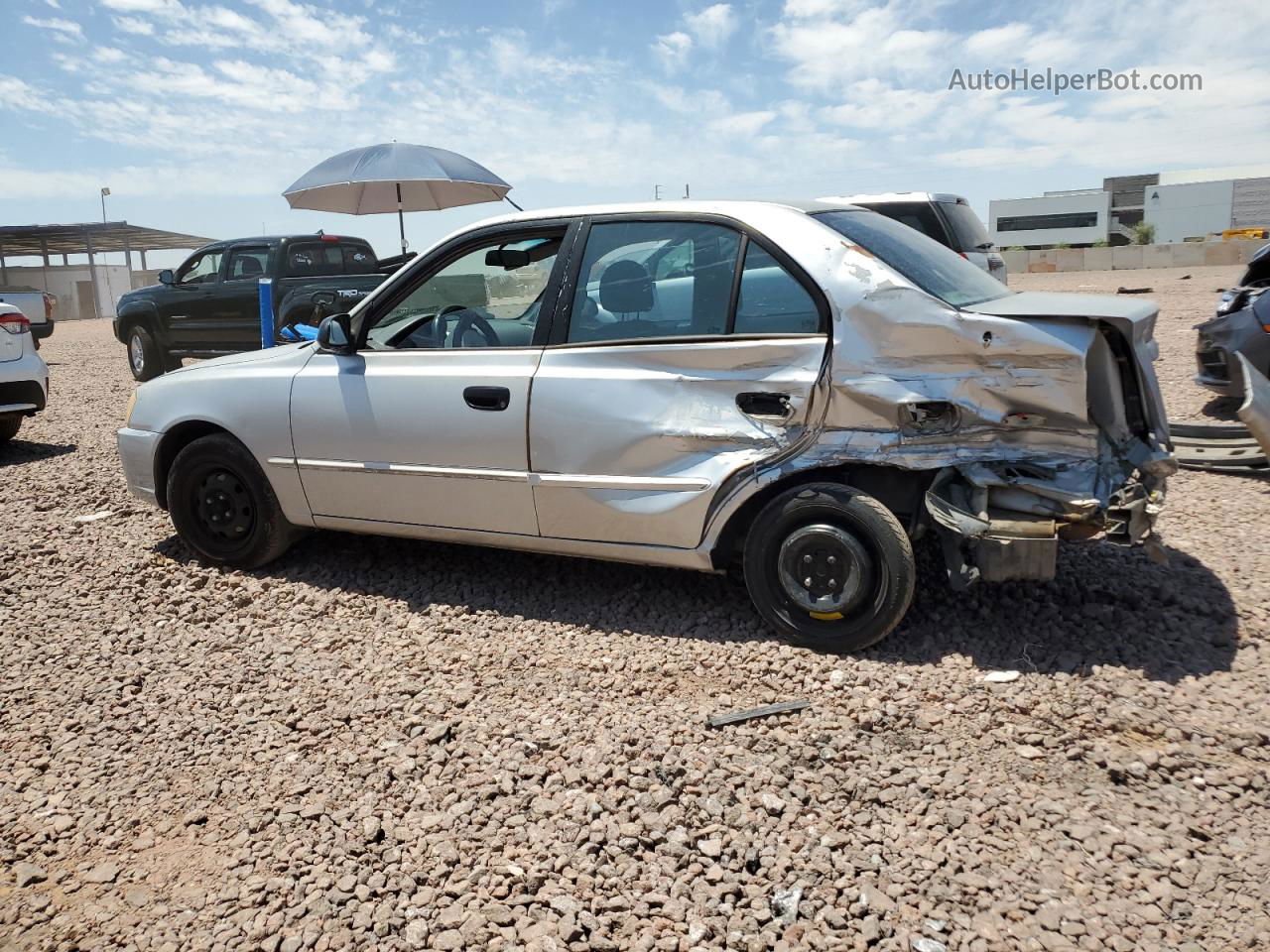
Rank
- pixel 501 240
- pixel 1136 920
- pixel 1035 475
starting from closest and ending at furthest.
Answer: pixel 1136 920
pixel 1035 475
pixel 501 240

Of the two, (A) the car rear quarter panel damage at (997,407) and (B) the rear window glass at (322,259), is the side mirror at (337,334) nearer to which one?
(A) the car rear quarter panel damage at (997,407)

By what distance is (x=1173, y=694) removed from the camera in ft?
11.4

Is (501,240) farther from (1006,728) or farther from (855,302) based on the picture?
(1006,728)

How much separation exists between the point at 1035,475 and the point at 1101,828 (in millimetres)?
1290

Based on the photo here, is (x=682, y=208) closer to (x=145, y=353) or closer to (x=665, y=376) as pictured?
(x=665, y=376)

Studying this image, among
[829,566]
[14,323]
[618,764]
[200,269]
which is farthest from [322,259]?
[618,764]

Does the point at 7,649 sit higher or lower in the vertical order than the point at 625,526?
lower

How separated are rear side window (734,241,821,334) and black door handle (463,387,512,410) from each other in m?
1.01

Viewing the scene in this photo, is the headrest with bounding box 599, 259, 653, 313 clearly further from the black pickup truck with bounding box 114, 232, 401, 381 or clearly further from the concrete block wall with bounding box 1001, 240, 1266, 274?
the concrete block wall with bounding box 1001, 240, 1266, 274

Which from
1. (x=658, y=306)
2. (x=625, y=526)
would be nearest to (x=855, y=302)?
(x=658, y=306)

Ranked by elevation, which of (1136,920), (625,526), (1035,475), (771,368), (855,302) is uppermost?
(855,302)

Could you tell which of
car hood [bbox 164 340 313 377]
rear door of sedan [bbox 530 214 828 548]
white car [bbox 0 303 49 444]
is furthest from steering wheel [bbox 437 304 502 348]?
white car [bbox 0 303 49 444]

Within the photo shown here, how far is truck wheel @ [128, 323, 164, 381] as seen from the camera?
579 inches

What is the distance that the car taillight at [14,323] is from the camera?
28.2 feet
